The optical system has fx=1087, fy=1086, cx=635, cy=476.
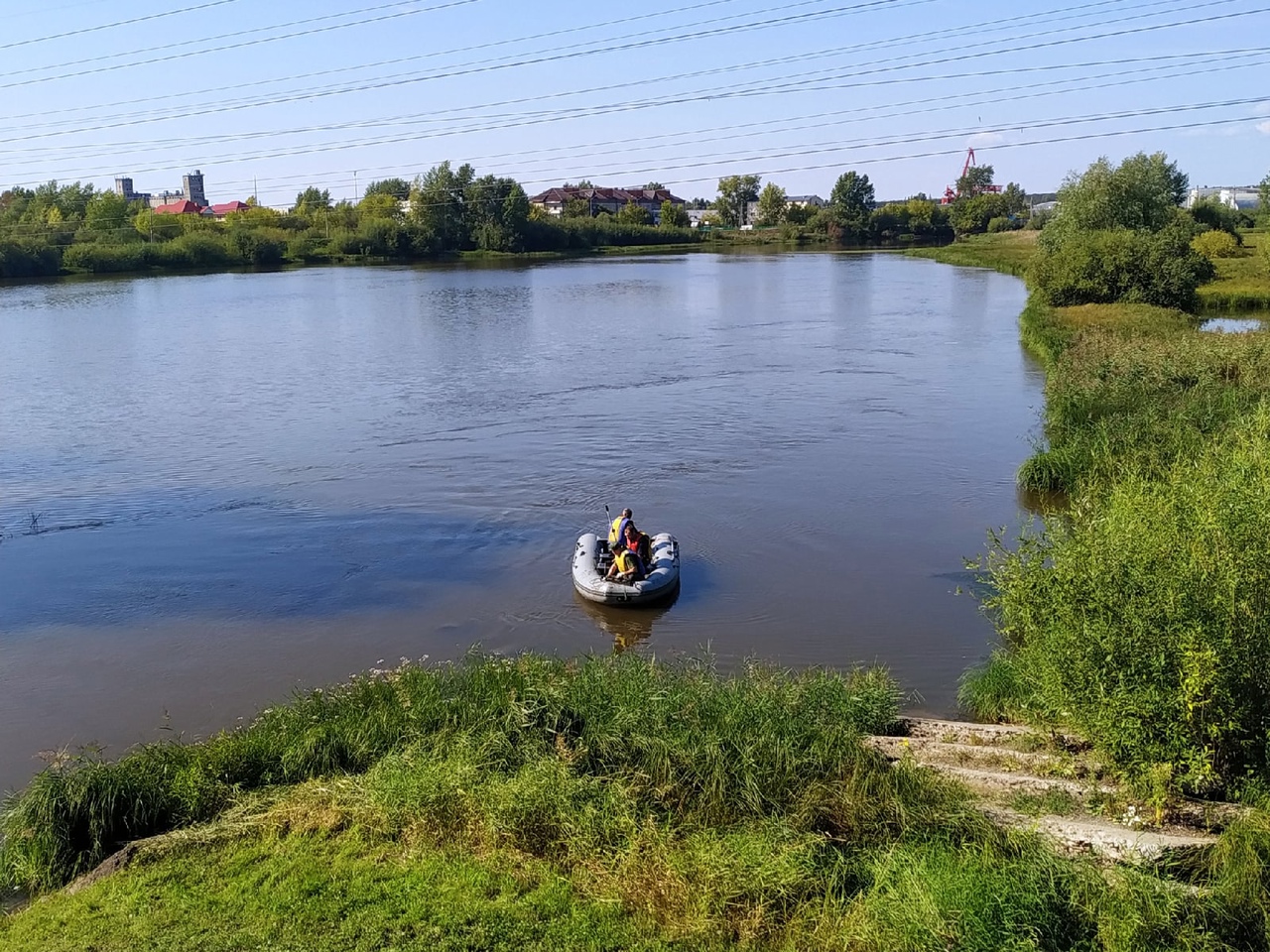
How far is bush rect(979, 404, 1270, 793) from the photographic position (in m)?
6.91

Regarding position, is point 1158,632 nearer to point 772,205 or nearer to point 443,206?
point 443,206

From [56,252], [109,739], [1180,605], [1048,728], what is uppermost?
[56,252]

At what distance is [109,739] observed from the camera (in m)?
10.9

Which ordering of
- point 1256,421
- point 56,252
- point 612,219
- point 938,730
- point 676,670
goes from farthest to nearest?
point 612,219 < point 56,252 < point 1256,421 < point 676,670 < point 938,730

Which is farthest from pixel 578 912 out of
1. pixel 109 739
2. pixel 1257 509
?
pixel 109 739

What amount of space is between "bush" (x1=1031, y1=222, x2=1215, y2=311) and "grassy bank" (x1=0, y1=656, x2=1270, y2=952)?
30460 millimetres

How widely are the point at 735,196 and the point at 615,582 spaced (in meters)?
123

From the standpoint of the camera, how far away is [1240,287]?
39344 millimetres

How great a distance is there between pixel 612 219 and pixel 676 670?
9549 centimetres

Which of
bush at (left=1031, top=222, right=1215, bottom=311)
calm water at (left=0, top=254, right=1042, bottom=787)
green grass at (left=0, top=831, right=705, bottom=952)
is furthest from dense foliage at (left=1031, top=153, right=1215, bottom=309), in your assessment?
green grass at (left=0, top=831, right=705, bottom=952)

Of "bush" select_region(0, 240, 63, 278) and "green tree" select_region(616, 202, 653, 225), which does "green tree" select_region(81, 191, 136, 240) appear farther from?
"green tree" select_region(616, 202, 653, 225)

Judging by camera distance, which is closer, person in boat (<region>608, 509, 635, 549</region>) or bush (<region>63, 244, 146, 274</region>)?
person in boat (<region>608, 509, 635, 549</region>)

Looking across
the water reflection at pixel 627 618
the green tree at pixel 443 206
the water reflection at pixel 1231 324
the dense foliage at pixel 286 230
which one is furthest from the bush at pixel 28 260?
the water reflection at pixel 627 618

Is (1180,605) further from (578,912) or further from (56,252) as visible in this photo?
(56,252)
